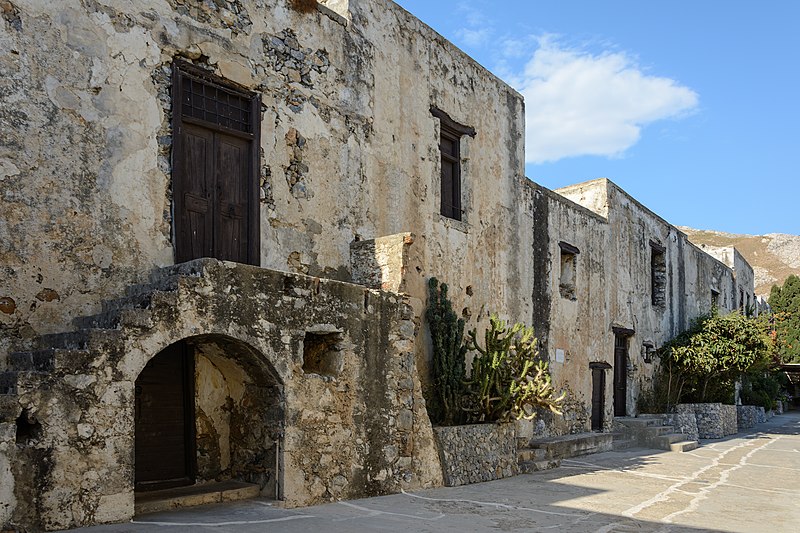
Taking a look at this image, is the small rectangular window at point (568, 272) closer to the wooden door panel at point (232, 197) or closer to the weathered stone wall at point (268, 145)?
the weathered stone wall at point (268, 145)

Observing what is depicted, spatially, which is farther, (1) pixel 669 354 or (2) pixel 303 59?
(1) pixel 669 354

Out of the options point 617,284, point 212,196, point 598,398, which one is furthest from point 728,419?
point 212,196

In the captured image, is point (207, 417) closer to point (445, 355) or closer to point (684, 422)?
point (445, 355)

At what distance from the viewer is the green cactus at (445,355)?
10617mm

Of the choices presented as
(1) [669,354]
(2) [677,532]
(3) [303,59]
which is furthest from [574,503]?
(1) [669,354]

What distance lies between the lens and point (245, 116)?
8.65 meters

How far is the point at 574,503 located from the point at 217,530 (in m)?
4.57

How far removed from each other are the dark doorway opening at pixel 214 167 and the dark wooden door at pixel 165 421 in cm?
115

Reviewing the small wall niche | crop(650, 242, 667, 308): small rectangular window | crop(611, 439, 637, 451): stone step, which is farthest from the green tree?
the small wall niche

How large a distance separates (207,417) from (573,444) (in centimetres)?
814

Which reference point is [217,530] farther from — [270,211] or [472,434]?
[472,434]

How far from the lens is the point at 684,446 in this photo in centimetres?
1622

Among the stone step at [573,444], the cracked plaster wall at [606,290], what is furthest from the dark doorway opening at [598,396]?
the stone step at [573,444]

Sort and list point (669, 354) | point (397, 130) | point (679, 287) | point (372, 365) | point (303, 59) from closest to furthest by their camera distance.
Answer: point (372, 365)
point (303, 59)
point (397, 130)
point (669, 354)
point (679, 287)
